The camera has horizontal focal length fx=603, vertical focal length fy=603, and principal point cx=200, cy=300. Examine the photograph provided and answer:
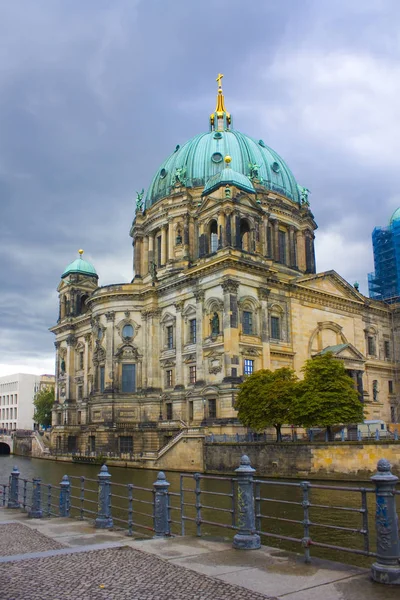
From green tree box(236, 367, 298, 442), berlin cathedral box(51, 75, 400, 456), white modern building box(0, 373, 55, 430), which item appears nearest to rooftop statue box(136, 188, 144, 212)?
berlin cathedral box(51, 75, 400, 456)

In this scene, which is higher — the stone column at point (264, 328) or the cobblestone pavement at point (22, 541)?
the stone column at point (264, 328)

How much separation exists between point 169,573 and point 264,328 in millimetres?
49152

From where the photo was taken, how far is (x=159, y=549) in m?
12.6

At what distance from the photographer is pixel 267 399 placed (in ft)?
155

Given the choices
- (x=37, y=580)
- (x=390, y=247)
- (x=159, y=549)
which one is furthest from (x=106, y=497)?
(x=390, y=247)

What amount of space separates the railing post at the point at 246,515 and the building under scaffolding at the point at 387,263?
237 ft

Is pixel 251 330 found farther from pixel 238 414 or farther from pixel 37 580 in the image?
pixel 37 580

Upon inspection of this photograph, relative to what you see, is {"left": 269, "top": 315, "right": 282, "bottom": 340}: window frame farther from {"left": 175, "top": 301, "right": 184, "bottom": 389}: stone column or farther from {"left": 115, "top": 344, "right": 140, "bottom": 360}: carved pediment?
{"left": 115, "top": 344, "right": 140, "bottom": 360}: carved pediment

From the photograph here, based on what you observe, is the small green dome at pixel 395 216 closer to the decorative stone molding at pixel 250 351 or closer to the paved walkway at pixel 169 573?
the decorative stone molding at pixel 250 351

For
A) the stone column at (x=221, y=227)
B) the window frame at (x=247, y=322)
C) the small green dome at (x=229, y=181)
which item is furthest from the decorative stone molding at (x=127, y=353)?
the small green dome at (x=229, y=181)

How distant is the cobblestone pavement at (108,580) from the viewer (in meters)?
9.26

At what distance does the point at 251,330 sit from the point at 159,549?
46.6m

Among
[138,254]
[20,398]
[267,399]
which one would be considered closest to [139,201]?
[138,254]

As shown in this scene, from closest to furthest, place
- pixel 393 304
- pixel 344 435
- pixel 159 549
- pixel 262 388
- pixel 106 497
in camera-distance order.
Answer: pixel 159 549, pixel 106 497, pixel 262 388, pixel 344 435, pixel 393 304
